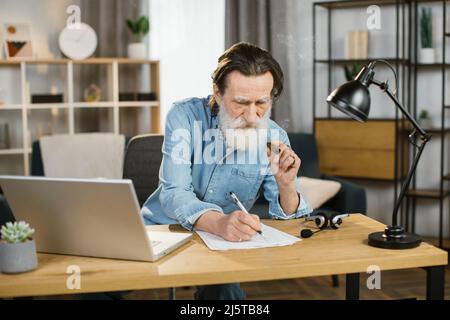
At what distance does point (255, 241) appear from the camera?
1.66m

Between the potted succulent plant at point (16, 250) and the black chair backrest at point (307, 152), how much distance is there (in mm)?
2722

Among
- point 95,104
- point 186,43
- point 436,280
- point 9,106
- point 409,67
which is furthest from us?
point 186,43

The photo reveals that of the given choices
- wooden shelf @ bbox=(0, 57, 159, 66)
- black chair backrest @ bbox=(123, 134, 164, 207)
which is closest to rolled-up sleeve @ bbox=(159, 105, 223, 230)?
black chair backrest @ bbox=(123, 134, 164, 207)

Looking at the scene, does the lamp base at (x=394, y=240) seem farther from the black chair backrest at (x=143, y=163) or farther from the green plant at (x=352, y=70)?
the green plant at (x=352, y=70)

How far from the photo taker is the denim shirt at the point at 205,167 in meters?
1.94

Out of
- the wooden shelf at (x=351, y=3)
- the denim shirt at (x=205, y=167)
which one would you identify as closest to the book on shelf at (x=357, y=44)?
the wooden shelf at (x=351, y=3)

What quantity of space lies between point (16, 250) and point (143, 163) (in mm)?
1458

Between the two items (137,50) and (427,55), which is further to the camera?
(137,50)

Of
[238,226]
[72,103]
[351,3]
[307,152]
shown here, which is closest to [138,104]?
[72,103]

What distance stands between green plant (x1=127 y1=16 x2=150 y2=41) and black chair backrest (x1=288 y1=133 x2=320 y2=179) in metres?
1.40

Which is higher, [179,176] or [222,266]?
[179,176]

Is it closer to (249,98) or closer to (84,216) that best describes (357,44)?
(249,98)

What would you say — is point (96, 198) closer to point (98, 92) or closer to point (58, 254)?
point (58, 254)

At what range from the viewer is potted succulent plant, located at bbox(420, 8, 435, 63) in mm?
4184
